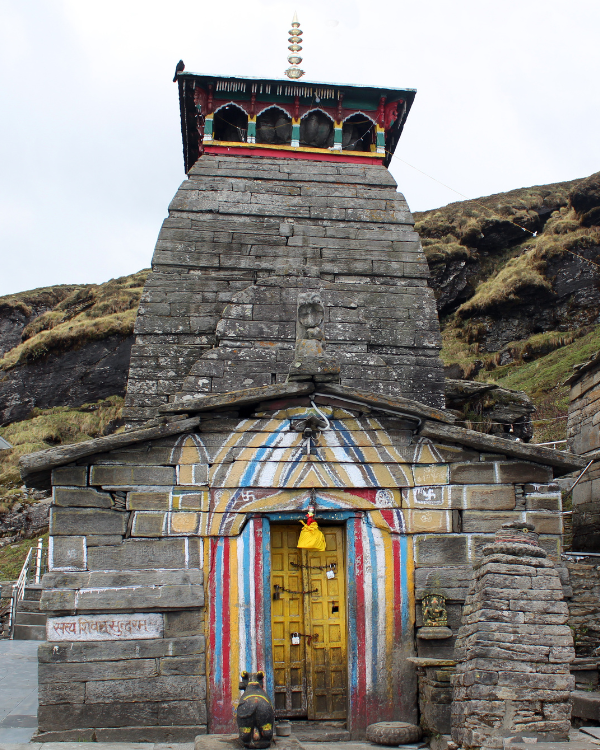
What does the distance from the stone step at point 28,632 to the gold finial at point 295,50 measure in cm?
1325

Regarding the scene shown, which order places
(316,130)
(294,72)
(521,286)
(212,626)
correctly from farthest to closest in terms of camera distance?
(521,286), (294,72), (316,130), (212,626)

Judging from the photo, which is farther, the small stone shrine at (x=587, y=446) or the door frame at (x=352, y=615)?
the small stone shrine at (x=587, y=446)

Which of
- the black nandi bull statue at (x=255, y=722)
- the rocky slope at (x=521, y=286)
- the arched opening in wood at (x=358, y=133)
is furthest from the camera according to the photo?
the rocky slope at (x=521, y=286)

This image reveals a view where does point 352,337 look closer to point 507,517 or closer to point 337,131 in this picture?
point 507,517

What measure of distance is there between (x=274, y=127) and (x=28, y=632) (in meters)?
12.2

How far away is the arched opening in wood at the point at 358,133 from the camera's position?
15.5 meters

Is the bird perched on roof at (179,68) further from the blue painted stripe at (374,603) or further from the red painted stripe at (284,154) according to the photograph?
the blue painted stripe at (374,603)

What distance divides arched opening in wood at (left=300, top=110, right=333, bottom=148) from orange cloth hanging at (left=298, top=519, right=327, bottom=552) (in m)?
10.2

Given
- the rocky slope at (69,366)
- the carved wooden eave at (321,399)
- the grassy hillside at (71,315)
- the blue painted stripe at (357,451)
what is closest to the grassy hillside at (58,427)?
the rocky slope at (69,366)

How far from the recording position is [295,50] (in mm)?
15945

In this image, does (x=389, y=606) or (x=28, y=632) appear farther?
(x=28, y=632)

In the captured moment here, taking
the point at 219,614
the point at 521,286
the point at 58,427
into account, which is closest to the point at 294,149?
the point at 219,614

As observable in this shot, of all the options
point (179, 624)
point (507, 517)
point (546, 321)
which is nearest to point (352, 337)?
point (507, 517)

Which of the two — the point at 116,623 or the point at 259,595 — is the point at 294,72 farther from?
the point at 116,623
